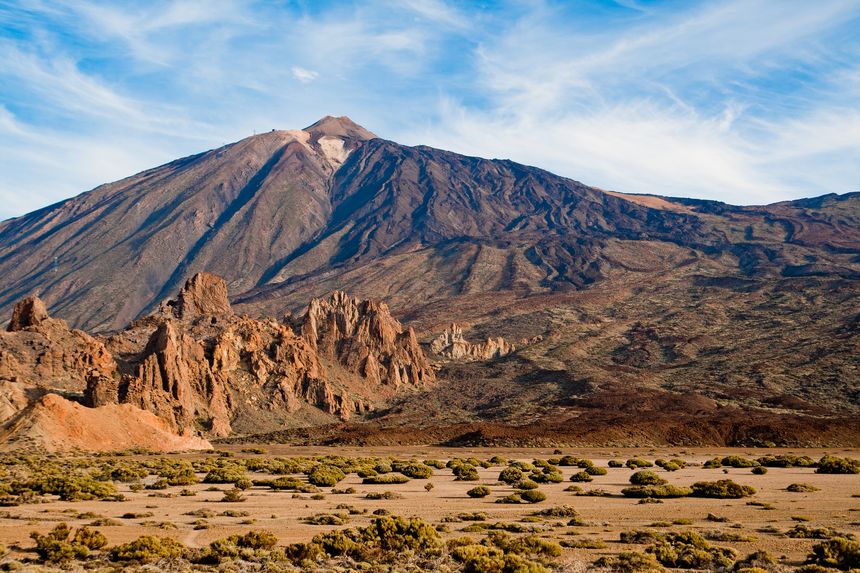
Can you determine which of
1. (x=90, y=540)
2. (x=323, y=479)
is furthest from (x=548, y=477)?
(x=90, y=540)

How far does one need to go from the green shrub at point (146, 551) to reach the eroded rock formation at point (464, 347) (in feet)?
419

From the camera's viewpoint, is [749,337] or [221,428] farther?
[749,337]

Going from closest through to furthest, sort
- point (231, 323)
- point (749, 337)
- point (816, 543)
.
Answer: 1. point (816, 543)
2. point (231, 323)
3. point (749, 337)

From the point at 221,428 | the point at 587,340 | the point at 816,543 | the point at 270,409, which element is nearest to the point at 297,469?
the point at 816,543

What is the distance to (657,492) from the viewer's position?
109 feet

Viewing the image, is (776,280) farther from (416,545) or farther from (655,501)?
(416,545)

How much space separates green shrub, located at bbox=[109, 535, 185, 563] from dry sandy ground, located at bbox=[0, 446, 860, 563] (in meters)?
2.53

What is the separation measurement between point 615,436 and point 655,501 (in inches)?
1921

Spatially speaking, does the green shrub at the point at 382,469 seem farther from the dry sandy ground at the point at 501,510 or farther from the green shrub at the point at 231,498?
the green shrub at the point at 231,498

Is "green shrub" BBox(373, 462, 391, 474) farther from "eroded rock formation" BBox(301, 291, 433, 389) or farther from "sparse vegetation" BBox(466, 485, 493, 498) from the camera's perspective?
"eroded rock formation" BBox(301, 291, 433, 389)

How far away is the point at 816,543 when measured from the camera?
843 inches

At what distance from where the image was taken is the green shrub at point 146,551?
1994cm

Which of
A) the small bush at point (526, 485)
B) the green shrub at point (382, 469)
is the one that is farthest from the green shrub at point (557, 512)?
the green shrub at point (382, 469)

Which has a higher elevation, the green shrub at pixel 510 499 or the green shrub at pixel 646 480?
the green shrub at pixel 510 499
